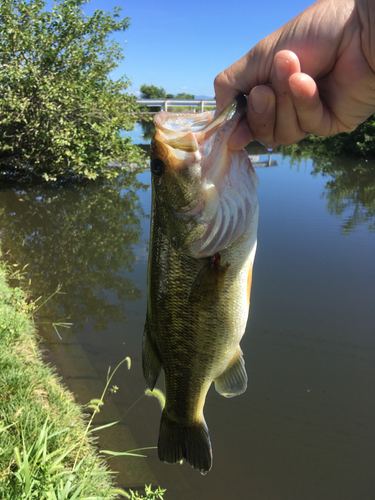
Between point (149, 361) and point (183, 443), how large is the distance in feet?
1.58

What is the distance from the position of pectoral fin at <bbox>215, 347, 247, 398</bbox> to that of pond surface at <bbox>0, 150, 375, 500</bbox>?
6.39 feet

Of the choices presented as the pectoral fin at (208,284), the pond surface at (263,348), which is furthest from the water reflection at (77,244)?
the pectoral fin at (208,284)

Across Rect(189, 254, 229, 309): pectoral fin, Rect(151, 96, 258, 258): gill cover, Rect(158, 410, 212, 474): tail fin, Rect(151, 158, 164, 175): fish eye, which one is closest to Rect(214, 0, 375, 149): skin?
Rect(151, 96, 258, 258): gill cover

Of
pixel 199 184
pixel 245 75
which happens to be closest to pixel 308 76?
pixel 245 75

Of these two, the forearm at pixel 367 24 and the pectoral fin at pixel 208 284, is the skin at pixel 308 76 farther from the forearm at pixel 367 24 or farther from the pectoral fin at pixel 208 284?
the pectoral fin at pixel 208 284

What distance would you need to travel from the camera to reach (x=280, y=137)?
1.65m

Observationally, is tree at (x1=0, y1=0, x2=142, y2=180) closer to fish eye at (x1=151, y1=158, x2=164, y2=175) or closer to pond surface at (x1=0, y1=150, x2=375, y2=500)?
pond surface at (x1=0, y1=150, x2=375, y2=500)

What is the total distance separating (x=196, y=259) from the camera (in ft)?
5.43

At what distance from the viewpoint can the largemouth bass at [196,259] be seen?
59.9 inches

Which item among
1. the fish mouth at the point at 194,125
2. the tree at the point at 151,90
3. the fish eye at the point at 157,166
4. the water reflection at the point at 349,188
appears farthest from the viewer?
the tree at the point at 151,90

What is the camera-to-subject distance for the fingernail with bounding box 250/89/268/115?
1.45 meters

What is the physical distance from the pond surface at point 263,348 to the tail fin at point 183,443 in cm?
169

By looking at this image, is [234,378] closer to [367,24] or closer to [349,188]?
[367,24]

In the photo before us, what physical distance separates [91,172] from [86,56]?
164 inches
